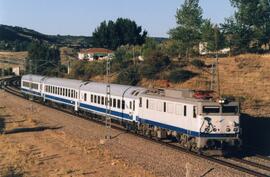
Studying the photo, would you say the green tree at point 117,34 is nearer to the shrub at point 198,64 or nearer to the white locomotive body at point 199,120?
the shrub at point 198,64

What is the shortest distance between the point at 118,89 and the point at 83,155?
12632 millimetres

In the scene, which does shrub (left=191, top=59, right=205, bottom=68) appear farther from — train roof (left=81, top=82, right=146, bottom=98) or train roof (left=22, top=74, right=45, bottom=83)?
train roof (left=81, top=82, right=146, bottom=98)

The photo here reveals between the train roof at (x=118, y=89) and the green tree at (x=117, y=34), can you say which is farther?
the green tree at (x=117, y=34)

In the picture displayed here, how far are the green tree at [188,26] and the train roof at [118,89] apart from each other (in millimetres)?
36619

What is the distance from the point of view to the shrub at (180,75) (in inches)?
2584

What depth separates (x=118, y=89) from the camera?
41.7 meters

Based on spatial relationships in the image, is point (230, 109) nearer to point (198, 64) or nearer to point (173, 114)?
point (173, 114)

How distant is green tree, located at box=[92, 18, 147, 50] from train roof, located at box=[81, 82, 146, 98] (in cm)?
8225

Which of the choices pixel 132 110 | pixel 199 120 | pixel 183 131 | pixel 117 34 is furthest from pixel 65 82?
pixel 117 34

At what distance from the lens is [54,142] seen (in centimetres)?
3512

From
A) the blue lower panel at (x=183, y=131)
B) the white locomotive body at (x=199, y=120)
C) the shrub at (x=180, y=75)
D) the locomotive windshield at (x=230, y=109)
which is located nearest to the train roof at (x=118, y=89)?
the blue lower panel at (x=183, y=131)

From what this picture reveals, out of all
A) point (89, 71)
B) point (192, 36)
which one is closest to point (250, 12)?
point (192, 36)

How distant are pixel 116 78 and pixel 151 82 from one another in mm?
8860

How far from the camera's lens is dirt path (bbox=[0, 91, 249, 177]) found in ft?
82.7
